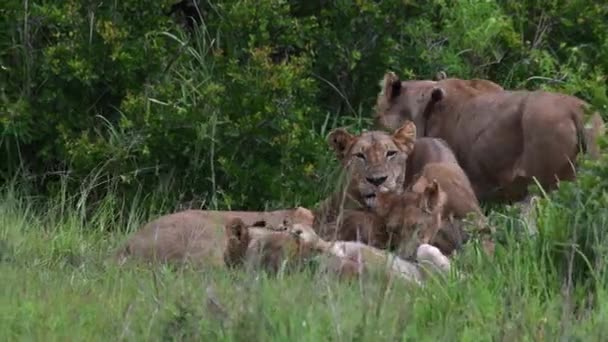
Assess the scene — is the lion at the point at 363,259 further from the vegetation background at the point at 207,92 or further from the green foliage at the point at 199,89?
the green foliage at the point at 199,89

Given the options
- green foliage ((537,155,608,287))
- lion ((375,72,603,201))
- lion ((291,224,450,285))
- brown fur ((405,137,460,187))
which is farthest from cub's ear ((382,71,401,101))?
green foliage ((537,155,608,287))

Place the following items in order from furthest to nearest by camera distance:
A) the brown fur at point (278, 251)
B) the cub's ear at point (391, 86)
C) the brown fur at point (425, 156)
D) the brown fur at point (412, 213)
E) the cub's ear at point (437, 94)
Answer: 1. the cub's ear at point (391, 86)
2. the cub's ear at point (437, 94)
3. the brown fur at point (425, 156)
4. the brown fur at point (412, 213)
5. the brown fur at point (278, 251)

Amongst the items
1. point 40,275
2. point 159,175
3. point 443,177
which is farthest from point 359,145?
Answer: point 40,275

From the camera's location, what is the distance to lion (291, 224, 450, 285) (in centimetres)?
759

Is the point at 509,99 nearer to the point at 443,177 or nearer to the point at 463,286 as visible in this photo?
the point at 443,177

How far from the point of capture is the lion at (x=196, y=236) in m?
8.79

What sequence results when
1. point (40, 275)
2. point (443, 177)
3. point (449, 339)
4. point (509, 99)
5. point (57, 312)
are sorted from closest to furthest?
point (449, 339)
point (57, 312)
point (40, 275)
point (443, 177)
point (509, 99)

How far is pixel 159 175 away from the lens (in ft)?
36.7

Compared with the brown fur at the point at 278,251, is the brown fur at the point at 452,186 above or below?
below

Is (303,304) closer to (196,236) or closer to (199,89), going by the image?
(196,236)

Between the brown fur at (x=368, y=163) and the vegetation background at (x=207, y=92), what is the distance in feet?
2.03

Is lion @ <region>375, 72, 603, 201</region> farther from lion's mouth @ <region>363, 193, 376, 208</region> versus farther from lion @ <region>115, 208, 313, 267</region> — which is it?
lion @ <region>115, 208, 313, 267</region>

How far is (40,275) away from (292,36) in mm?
4190

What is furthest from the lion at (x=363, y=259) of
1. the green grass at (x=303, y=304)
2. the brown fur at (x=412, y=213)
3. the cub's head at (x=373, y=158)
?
the cub's head at (x=373, y=158)
